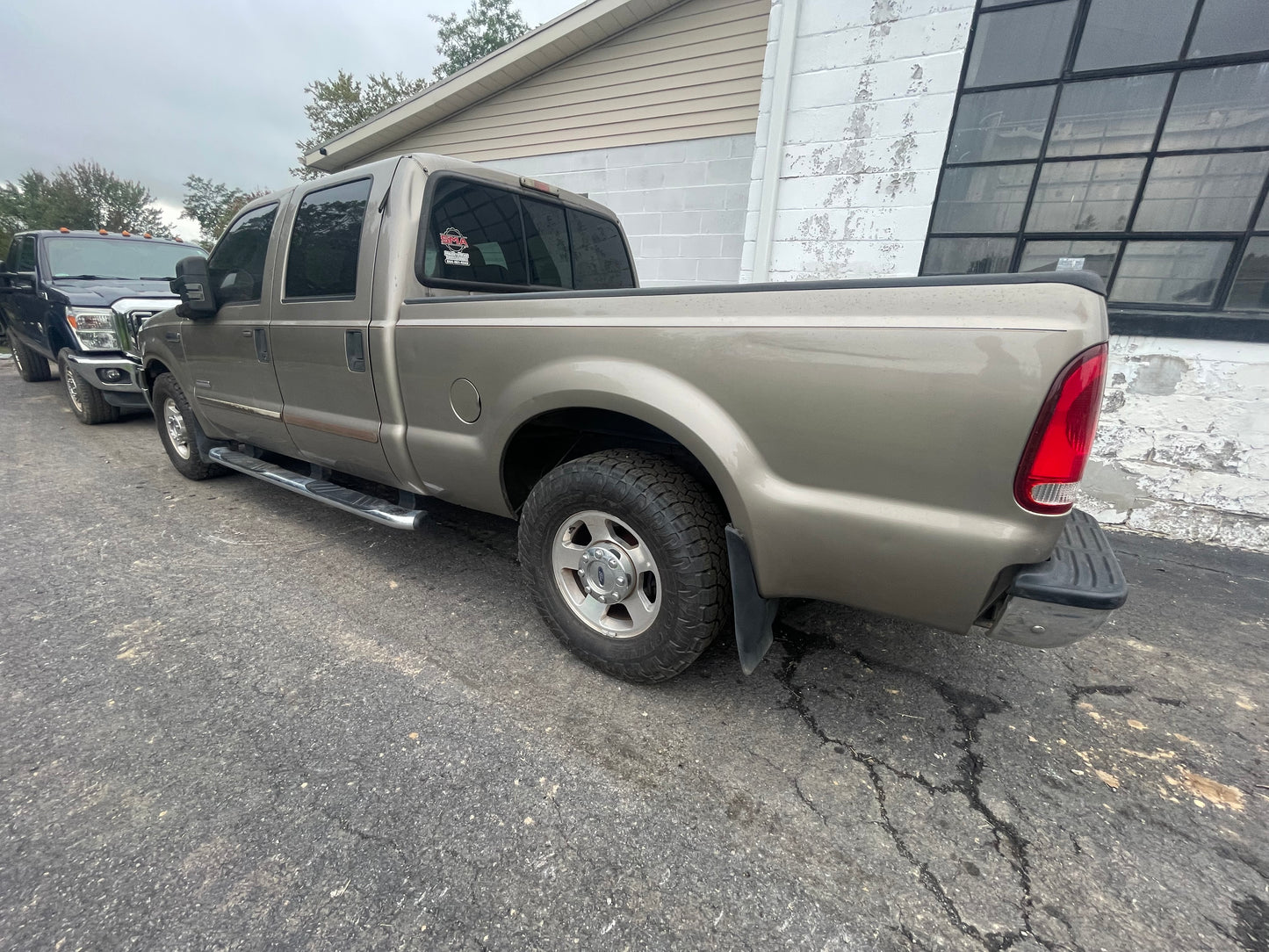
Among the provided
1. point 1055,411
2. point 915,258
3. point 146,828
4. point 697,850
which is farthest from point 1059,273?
point 915,258

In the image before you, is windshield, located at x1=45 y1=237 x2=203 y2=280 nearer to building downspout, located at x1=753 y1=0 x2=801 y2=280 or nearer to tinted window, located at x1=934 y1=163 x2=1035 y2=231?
building downspout, located at x1=753 y1=0 x2=801 y2=280

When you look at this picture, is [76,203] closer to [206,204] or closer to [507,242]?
[206,204]

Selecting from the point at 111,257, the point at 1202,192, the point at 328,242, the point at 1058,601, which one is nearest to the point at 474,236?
the point at 328,242

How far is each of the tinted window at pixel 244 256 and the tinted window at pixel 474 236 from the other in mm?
1256

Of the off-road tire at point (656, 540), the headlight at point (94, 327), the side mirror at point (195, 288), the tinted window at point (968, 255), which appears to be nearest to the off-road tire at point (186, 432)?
the side mirror at point (195, 288)

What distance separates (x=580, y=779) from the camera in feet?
5.84

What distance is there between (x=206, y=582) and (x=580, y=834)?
2.51 metres

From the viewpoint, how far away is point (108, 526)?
3543 millimetres

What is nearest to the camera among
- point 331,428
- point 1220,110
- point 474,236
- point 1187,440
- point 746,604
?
point 746,604

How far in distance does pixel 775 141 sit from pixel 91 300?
6.86 metres

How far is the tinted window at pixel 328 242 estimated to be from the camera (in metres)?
2.68

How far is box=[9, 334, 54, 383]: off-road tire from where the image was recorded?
333 inches

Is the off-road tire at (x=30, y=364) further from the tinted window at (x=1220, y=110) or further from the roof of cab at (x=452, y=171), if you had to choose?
the tinted window at (x=1220, y=110)

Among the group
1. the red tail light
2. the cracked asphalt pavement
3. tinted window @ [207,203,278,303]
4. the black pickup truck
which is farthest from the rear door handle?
the red tail light
